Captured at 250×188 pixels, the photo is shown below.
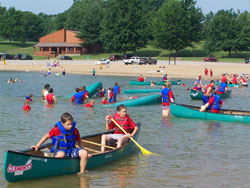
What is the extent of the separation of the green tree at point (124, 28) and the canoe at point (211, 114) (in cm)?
7158

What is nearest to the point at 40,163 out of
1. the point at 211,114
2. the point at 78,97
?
the point at 211,114

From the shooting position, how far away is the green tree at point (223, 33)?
88125 millimetres

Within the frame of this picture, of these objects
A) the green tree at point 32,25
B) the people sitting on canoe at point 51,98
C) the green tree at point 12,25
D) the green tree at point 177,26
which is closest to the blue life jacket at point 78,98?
the people sitting on canoe at point 51,98

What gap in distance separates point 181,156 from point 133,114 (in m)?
10.8

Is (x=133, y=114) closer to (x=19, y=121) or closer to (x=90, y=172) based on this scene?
(x=19, y=121)

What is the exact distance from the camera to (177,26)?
8862cm

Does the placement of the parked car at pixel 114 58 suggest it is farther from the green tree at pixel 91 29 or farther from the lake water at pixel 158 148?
the lake water at pixel 158 148

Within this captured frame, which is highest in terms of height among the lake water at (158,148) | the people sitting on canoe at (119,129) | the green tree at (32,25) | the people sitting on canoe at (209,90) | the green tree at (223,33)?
the green tree at (32,25)

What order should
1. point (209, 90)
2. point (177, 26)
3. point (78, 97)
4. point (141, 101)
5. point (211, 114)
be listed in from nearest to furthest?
point (211, 114) → point (209, 90) → point (78, 97) → point (141, 101) → point (177, 26)

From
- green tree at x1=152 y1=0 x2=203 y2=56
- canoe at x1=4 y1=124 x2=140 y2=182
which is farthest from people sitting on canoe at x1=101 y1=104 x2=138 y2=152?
green tree at x1=152 y1=0 x2=203 y2=56

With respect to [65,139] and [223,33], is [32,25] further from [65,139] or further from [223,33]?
[65,139]

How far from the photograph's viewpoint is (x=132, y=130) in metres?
14.0

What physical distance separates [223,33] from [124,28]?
69.2ft

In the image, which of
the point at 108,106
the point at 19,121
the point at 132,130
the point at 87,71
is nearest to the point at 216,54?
the point at 87,71
